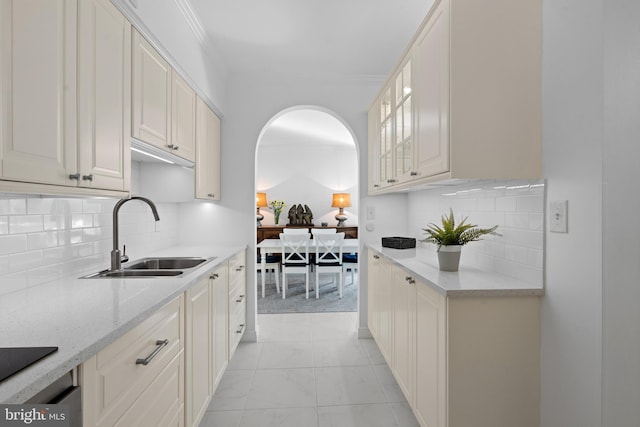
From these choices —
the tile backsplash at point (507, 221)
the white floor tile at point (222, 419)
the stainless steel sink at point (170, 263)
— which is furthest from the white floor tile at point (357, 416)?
the stainless steel sink at point (170, 263)

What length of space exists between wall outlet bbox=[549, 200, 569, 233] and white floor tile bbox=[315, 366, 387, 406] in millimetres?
1506

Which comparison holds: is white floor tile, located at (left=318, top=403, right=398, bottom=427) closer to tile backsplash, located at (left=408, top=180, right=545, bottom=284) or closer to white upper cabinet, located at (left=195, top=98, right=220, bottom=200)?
tile backsplash, located at (left=408, top=180, right=545, bottom=284)

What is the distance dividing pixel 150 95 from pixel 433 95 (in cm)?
147

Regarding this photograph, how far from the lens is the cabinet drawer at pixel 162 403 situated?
1050 mm

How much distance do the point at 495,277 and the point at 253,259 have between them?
213cm

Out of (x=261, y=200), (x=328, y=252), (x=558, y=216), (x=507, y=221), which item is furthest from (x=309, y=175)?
(x=558, y=216)

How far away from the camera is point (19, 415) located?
2.10ft

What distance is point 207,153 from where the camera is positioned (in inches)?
106

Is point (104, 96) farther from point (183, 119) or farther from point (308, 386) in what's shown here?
point (308, 386)

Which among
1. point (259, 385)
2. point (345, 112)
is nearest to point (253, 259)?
point (259, 385)

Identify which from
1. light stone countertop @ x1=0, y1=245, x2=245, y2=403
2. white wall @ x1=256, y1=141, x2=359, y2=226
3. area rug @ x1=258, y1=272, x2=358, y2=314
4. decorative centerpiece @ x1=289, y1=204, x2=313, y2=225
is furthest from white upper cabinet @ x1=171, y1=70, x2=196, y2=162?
white wall @ x1=256, y1=141, x2=359, y2=226

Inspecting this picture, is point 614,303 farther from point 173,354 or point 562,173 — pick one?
point 173,354

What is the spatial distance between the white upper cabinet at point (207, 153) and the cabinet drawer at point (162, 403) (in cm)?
139

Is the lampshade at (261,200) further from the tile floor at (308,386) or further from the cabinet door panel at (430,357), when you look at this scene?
the cabinet door panel at (430,357)
